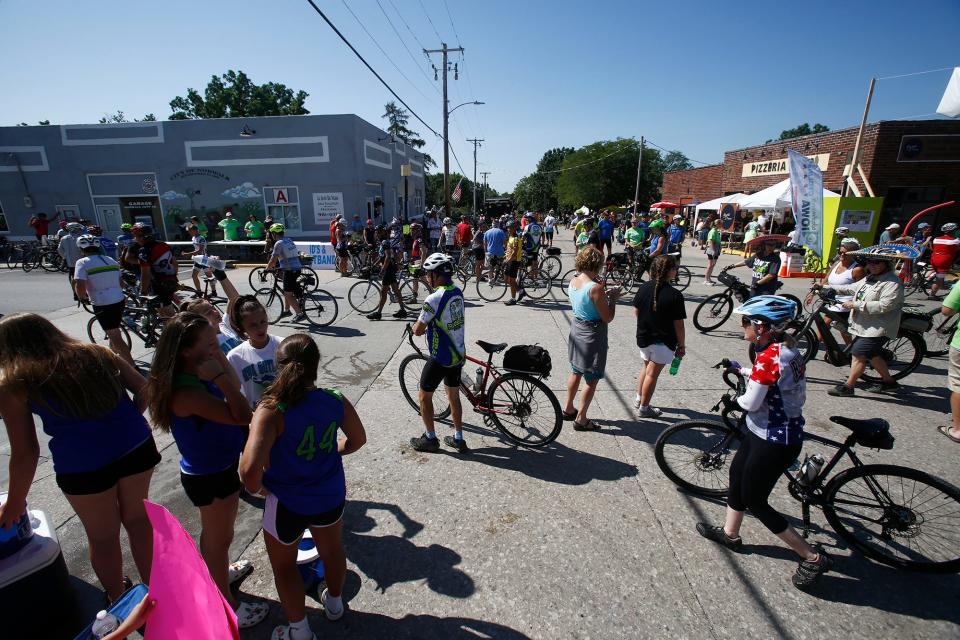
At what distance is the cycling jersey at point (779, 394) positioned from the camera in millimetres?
2547

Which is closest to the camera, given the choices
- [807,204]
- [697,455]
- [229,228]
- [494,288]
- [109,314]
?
[697,455]

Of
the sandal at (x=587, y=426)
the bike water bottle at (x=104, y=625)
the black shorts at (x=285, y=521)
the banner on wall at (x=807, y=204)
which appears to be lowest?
the sandal at (x=587, y=426)

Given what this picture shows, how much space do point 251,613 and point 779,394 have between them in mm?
3401

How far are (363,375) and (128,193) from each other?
22.5 meters

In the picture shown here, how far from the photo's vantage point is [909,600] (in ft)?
8.54

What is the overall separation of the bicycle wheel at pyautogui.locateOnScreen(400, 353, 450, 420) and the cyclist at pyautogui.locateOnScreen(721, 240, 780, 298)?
5.41 m

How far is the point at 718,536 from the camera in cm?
302

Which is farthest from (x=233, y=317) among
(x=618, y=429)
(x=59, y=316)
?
(x=59, y=316)

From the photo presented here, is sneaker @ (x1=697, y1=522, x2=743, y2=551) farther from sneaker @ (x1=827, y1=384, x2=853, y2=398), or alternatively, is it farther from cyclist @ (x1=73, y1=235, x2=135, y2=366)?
cyclist @ (x1=73, y1=235, x2=135, y2=366)

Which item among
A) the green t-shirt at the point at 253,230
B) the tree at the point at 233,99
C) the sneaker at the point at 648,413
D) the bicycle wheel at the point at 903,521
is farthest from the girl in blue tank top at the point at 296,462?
the tree at the point at 233,99

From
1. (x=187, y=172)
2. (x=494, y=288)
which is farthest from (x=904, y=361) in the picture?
(x=187, y=172)

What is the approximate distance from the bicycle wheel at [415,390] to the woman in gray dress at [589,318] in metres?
1.55

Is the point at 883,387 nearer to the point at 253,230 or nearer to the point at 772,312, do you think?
the point at 772,312

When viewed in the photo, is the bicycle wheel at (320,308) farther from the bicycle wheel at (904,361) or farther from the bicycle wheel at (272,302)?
the bicycle wheel at (904,361)
